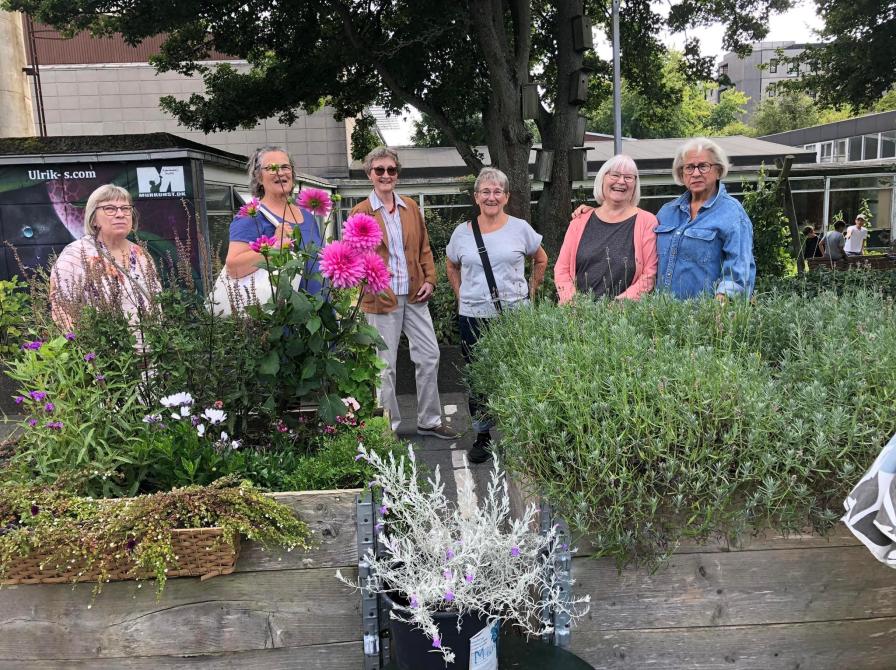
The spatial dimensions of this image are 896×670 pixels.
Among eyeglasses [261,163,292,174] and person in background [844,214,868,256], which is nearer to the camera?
eyeglasses [261,163,292,174]

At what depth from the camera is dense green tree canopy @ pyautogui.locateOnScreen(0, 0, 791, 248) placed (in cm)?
978

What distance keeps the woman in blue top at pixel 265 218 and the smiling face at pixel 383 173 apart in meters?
0.84

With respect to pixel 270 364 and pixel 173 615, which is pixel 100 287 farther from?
pixel 173 615

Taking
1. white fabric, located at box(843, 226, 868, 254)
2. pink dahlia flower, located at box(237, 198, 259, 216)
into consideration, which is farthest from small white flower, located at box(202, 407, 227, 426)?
white fabric, located at box(843, 226, 868, 254)

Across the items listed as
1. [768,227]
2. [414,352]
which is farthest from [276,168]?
[768,227]

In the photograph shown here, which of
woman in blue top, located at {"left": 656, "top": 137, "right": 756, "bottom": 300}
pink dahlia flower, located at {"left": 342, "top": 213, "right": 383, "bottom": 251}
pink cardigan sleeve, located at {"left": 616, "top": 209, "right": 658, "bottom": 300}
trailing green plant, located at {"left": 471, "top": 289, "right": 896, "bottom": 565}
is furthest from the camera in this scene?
pink cardigan sleeve, located at {"left": 616, "top": 209, "right": 658, "bottom": 300}

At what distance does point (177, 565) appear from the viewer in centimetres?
184

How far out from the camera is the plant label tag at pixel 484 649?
1.58 meters

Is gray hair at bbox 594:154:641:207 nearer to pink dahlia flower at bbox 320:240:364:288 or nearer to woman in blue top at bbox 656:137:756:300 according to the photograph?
woman in blue top at bbox 656:137:756:300

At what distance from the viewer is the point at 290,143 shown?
2108 cm

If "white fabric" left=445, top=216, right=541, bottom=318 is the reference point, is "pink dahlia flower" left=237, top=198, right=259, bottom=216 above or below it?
above

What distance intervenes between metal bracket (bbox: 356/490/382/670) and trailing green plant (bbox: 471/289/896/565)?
468mm

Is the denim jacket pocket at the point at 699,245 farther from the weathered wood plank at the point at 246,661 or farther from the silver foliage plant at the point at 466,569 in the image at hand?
the weathered wood plank at the point at 246,661

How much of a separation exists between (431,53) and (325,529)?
1113 centimetres
